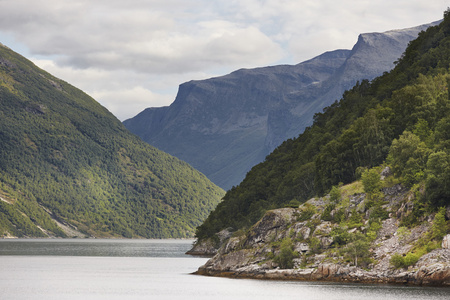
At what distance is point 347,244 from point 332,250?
12.2ft

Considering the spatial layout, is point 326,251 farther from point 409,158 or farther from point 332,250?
point 409,158

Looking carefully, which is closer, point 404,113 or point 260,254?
point 260,254

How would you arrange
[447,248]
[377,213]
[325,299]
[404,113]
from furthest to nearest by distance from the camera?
[404,113], [377,213], [447,248], [325,299]

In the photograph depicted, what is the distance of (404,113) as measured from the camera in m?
161

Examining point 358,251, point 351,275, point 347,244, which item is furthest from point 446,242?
point 347,244

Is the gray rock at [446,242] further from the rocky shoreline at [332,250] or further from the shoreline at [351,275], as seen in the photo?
the shoreline at [351,275]

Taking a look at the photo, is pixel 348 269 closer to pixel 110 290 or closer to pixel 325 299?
pixel 325 299

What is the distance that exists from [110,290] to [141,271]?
157 feet

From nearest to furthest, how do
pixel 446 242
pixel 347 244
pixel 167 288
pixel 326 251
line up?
pixel 446 242, pixel 347 244, pixel 167 288, pixel 326 251

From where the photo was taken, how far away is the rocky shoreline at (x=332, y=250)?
109 m

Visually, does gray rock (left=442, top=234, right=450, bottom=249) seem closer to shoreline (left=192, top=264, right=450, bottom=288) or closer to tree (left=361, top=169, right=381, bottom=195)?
shoreline (left=192, top=264, right=450, bottom=288)

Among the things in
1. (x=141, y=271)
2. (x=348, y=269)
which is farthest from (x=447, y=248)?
(x=141, y=271)

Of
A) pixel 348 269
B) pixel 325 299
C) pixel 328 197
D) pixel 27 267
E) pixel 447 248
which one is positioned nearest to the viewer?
pixel 325 299

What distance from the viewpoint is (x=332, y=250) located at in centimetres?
12500
